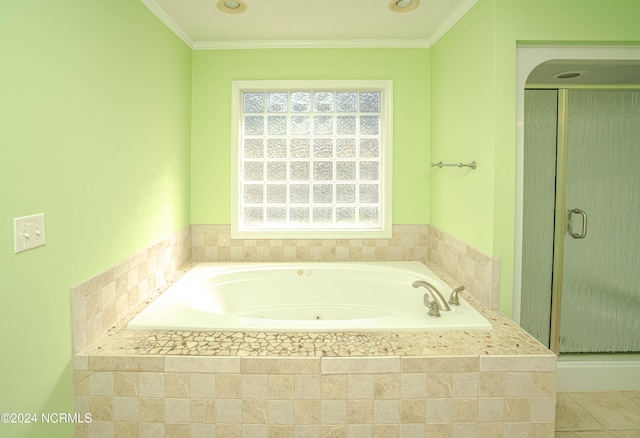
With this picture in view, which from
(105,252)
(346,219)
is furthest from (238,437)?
(346,219)

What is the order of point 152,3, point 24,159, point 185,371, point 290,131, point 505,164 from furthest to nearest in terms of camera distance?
point 290,131, point 152,3, point 505,164, point 185,371, point 24,159

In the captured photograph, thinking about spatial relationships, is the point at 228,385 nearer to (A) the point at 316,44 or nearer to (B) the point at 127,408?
(B) the point at 127,408

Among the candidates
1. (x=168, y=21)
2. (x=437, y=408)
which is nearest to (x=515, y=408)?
(x=437, y=408)

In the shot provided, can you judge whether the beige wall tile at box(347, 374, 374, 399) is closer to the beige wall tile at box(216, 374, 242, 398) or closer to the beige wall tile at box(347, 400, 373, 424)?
the beige wall tile at box(347, 400, 373, 424)

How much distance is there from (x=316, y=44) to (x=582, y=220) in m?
2.26

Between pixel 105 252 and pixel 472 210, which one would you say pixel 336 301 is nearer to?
pixel 472 210

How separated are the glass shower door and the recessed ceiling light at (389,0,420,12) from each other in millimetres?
1230

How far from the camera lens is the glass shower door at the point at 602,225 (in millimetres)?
2633

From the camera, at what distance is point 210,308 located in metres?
2.52

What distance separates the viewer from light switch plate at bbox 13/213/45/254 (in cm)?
125

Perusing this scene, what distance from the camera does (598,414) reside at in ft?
7.37

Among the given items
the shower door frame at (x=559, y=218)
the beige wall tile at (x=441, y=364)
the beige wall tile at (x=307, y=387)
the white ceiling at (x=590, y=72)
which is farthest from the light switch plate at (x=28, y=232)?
the shower door frame at (x=559, y=218)

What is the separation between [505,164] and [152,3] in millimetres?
2170

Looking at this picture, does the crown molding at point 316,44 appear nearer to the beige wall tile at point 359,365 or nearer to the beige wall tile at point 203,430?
the beige wall tile at point 359,365
